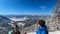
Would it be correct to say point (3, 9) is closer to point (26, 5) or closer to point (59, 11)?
point (26, 5)

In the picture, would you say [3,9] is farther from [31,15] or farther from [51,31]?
[51,31]

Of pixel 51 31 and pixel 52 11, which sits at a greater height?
pixel 52 11

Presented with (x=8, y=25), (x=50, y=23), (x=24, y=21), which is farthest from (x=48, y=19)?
(x=8, y=25)

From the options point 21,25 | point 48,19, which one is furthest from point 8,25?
point 48,19

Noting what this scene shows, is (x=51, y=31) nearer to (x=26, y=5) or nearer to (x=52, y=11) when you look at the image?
(x=52, y=11)

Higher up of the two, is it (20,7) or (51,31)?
(20,7)

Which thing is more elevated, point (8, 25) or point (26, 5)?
point (26, 5)
